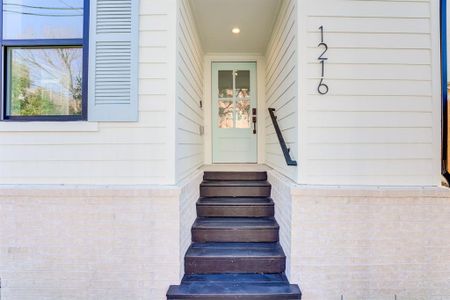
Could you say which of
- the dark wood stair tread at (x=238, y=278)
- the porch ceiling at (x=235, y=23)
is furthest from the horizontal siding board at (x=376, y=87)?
the dark wood stair tread at (x=238, y=278)

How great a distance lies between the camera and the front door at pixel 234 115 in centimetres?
482

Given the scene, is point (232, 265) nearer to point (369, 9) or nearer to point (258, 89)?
point (369, 9)

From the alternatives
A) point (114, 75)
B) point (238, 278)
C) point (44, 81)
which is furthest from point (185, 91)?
point (238, 278)

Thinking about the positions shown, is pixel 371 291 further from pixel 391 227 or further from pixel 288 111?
pixel 288 111

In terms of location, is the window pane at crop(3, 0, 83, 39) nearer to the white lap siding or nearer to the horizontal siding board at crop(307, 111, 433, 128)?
the white lap siding

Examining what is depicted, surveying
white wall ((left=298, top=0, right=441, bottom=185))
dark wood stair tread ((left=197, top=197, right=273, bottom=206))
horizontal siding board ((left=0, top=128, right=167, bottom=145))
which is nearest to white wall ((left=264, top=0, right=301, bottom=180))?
white wall ((left=298, top=0, right=441, bottom=185))

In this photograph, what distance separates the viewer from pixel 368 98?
2.44 meters

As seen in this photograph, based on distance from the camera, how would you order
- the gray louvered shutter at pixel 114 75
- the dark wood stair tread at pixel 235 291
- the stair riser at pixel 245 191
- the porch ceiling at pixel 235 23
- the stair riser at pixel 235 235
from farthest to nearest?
the stair riser at pixel 245 191 → the porch ceiling at pixel 235 23 → the stair riser at pixel 235 235 → the gray louvered shutter at pixel 114 75 → the dark wood stair tread at pixel 235 291

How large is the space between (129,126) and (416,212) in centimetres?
261

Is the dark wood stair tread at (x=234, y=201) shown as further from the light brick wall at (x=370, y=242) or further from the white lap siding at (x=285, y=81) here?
the light brick wall at (x=370, y=242)

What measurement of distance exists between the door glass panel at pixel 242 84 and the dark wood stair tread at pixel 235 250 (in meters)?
2.73

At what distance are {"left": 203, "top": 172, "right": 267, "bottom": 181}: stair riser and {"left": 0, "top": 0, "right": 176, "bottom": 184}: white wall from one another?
1.40 meters

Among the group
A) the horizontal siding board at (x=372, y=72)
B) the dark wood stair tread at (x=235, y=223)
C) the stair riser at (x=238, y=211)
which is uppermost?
the horizontal siding board at (x=372, y=72)

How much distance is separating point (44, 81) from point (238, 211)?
2.34 metres
